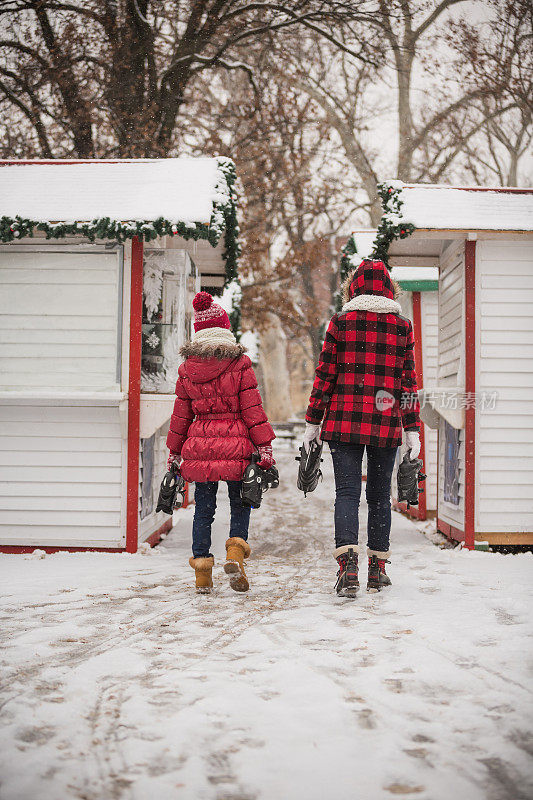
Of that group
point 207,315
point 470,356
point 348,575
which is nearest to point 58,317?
point 207,315

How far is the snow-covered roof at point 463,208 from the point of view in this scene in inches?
247

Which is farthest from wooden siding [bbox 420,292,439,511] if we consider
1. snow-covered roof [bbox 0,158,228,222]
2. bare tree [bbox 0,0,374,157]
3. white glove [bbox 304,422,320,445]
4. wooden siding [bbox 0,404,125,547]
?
bare tree [bbox 0,0,374,157]

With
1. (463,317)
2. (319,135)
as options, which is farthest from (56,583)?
(319,135)

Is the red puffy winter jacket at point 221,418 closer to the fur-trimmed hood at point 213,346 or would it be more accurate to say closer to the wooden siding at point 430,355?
the fur-trimmed hood at point 213,346

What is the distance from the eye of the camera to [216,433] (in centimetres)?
466

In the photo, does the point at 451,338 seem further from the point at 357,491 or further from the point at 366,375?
the point at 357,491

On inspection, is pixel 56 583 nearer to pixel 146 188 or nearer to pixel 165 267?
pixel 165 267

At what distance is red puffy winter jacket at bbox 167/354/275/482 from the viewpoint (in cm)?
461

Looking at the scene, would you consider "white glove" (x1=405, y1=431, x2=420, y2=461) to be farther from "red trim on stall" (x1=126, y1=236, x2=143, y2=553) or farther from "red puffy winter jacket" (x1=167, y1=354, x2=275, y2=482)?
"red trim on stall" (x1=126, y1=236, x2=143, y2=553)

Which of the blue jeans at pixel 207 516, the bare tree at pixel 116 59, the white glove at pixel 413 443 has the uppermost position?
the bare tree at pixel 116 59

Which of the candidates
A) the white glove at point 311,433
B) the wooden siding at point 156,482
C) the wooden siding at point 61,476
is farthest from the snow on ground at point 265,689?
the wooden siding at point 156,482

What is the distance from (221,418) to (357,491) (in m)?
0.97

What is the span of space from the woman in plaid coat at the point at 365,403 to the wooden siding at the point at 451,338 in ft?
6.81

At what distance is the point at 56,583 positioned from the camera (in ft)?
16.6
